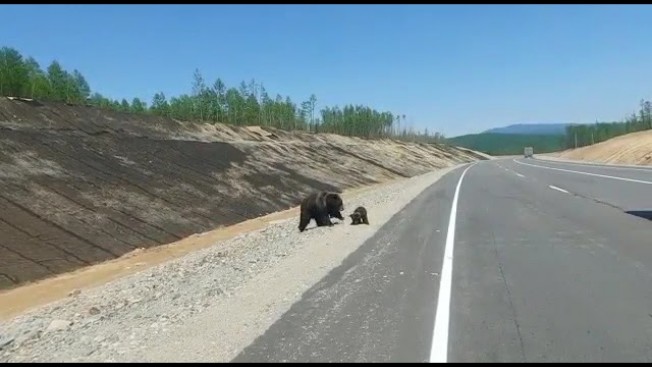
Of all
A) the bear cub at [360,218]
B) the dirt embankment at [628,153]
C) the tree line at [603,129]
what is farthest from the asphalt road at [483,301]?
the tree line at [603,129]

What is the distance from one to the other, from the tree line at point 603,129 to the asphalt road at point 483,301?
117 m

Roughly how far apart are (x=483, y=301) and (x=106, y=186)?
54.4ft

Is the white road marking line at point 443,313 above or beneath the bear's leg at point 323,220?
above

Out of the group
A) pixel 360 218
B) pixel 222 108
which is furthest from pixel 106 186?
pixel 222 108

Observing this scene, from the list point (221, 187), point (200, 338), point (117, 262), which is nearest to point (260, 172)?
point (221, 187)

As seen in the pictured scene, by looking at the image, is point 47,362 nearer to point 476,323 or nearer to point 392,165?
point 476,323

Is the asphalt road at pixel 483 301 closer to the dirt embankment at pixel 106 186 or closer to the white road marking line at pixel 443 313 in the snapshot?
the white road marking line at pixel 443 313

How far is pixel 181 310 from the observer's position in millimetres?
6797

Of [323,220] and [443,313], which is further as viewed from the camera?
[323,220]

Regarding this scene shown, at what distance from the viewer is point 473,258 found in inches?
366

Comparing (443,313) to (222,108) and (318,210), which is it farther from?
(222,108)

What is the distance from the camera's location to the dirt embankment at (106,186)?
562 inches

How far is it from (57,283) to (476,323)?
10.4 meters

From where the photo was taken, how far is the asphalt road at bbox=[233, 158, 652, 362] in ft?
15.8
